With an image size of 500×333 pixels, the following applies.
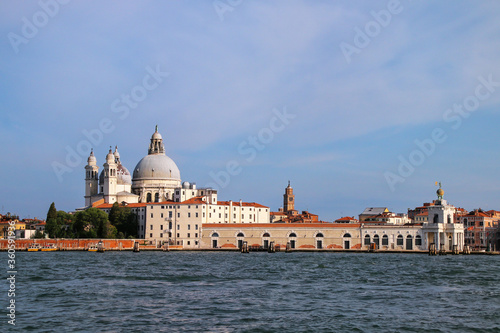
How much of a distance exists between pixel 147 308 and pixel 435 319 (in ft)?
27.8

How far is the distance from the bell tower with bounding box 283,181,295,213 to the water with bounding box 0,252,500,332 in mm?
91937

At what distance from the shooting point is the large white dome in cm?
9006

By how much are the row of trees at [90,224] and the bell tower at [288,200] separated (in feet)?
168

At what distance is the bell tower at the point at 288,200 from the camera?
412 feet

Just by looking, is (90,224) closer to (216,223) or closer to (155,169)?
(216,223)

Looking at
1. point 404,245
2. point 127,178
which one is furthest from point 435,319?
point 127,178

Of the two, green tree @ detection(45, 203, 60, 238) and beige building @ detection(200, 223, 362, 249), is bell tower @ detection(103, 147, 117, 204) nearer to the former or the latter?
green tree @ detection(45, 203, 60, 238)

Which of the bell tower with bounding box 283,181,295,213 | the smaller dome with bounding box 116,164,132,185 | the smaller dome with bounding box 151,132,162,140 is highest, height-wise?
the smaller dome with bounding box 151,132,162,140

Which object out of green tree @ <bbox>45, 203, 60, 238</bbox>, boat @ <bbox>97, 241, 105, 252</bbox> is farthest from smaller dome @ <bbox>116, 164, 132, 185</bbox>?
boat @ <bbox>97, 241, 105, 252</bbox>

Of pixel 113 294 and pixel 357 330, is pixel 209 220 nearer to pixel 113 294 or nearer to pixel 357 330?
pixel 113 294

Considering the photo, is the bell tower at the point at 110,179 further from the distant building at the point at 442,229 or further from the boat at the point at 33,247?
the distant building at the point at 442,229

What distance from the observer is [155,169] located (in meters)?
90.1

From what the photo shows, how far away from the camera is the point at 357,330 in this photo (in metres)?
17.1

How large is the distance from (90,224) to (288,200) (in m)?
56.0
